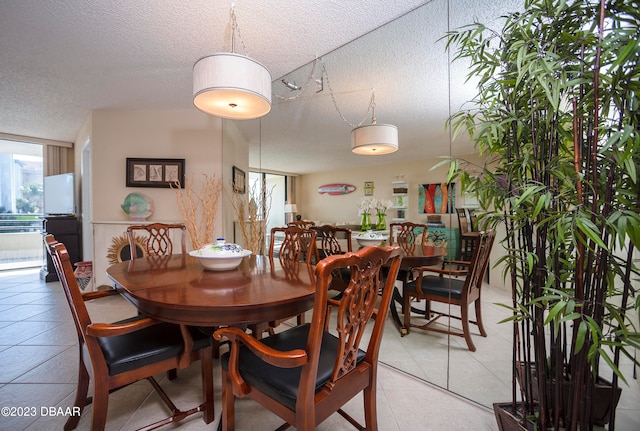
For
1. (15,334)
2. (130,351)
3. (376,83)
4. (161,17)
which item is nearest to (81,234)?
(15,334)

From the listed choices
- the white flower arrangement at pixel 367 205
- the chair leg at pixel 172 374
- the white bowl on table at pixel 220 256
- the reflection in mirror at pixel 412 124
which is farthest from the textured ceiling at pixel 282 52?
the chair leg at pixel 172 374

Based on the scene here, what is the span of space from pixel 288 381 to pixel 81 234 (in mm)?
5641

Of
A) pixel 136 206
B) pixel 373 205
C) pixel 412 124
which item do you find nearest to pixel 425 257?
pixel 373 205

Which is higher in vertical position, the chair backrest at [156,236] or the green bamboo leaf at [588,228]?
the green bamboo leaf at [588,228]

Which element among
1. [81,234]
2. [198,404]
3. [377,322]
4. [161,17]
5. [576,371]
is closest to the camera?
[576,371]

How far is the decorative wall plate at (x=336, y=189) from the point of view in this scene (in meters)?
2.48

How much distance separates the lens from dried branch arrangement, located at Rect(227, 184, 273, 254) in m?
3.63

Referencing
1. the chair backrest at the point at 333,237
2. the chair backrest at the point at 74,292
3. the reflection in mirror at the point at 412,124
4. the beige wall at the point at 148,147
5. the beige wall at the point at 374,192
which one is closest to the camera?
the chair backrest at the point at 74,292

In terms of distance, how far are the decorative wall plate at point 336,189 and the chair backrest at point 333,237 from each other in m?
0.33

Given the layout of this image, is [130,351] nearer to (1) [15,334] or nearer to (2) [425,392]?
(2) [425,392]

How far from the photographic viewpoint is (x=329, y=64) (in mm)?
2539

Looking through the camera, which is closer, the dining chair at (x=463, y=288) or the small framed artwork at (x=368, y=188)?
the dining chair at (x=463, y=288)

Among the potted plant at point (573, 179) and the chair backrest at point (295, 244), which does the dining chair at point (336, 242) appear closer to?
the chair backrest at point (295, 244)

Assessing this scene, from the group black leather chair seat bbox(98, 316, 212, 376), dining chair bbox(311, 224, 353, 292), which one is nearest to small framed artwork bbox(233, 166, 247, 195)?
dining chair bbox(311, 224, 353, 292)
